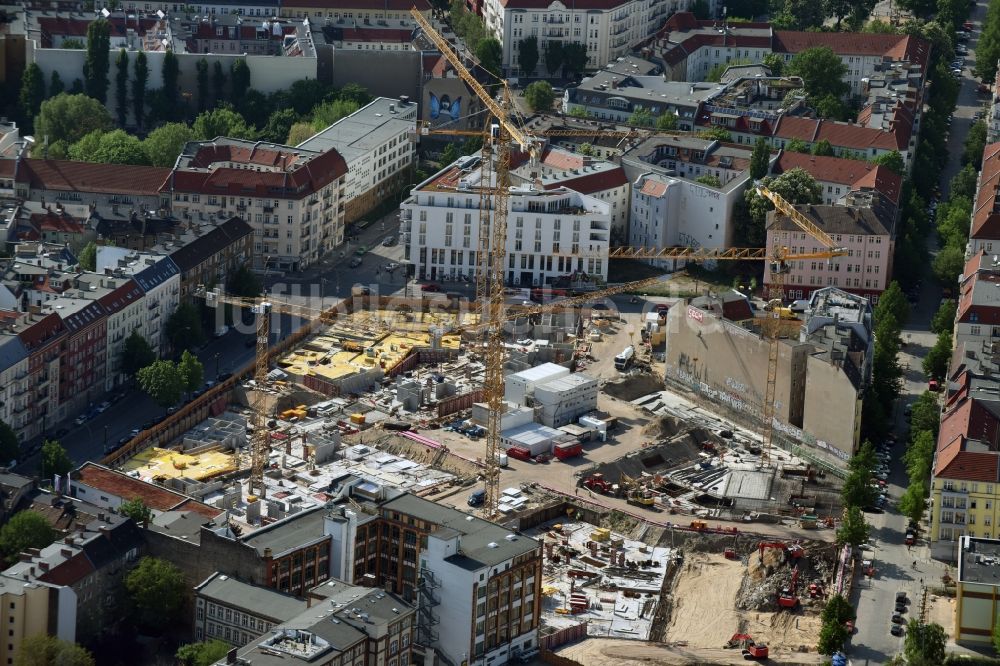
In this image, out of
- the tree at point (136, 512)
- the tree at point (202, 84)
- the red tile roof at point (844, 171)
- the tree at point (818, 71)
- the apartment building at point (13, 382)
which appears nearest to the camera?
the tree at point (136, 512)

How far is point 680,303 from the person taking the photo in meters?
145

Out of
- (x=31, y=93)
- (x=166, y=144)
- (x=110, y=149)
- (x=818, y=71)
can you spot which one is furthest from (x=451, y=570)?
(x=818, y=71)

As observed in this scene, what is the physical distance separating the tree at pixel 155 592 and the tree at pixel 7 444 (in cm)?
1659

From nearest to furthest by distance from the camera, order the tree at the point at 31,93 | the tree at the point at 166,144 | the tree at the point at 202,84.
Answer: the tree at the point at 166,144, the tree at the point at 31,93, the tree at the point at 202,84

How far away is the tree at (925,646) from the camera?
113 meters

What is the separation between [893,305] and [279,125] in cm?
5232

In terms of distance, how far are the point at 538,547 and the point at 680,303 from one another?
34.0 metres

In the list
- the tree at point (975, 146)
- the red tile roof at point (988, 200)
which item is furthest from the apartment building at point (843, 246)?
the tree at point (975, 146)

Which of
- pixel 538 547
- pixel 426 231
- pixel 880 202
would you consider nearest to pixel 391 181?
pixel 426 231

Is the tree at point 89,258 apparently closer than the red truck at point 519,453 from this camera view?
No

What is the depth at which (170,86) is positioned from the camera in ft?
610

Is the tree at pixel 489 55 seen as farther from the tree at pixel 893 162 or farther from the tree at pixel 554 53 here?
the tree at pixel 893 162

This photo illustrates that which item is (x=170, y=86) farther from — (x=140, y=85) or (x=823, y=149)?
(x=823, y=149)

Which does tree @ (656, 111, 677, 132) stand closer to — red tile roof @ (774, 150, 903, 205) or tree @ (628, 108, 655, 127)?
tree @ (628, 108, 655, 127)
